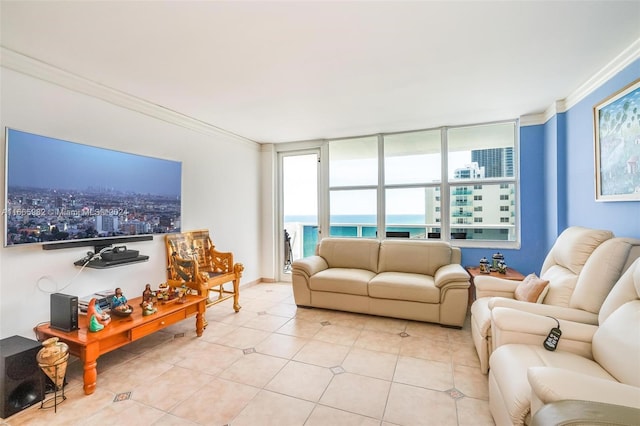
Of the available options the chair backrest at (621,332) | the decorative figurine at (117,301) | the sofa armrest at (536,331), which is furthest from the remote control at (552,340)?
the decorative figurine at (117,301)

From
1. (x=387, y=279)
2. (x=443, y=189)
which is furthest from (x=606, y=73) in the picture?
(x=387, y=279)

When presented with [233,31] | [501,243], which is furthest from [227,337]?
[501,243]

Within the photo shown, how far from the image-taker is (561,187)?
10.4 ft

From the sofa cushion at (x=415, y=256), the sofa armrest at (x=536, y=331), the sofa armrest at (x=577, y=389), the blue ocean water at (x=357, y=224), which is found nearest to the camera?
the sofa armrest at (x=577, y=389)

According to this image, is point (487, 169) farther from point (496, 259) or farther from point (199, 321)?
point (199, 321)

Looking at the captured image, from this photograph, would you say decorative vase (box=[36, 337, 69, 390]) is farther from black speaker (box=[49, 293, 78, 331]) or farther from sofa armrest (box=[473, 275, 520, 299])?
sofa armrest (box=[473, 275, 520, 299])

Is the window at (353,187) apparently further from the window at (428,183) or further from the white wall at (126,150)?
the white wall at (126,150)

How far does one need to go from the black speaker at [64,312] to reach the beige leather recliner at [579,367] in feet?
9.27

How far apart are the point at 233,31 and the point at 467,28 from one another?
1.54 meters

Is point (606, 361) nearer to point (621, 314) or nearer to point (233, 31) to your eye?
point (621, 314)

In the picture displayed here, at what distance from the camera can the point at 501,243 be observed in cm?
380

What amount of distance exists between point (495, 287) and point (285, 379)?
2038 mm

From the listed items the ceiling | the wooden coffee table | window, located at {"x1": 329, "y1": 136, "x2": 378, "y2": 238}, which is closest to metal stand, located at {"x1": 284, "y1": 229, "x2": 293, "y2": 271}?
window, located at {"x1": 329, "y1": 136, "x2": 378, "y2": 238}

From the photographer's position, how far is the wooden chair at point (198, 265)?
314cm
